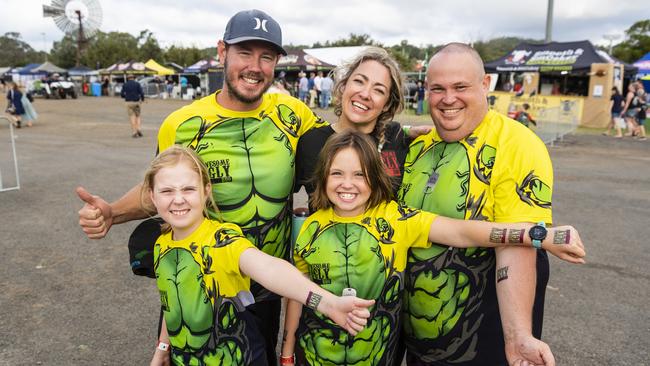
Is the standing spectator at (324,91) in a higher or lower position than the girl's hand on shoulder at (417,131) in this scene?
higher

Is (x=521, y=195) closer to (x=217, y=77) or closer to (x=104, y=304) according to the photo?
(x=104, y=304)

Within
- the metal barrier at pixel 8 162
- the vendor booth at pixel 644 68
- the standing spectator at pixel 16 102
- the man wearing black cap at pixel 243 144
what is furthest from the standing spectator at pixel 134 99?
the vendor booth at pixel 644 68

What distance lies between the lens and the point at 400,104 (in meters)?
2.65

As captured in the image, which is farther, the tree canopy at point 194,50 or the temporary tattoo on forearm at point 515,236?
the tree canopy at point 194,50

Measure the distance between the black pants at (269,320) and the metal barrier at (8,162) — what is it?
23.6ft

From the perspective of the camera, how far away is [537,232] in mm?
1813

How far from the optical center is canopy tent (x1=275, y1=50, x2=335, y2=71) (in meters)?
29.5

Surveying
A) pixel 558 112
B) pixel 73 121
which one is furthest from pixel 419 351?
pixel 73 121

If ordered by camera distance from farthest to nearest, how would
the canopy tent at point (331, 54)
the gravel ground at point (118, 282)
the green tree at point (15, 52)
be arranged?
the green tree at point (15, 52) < the canopy tent at point (331, 54) < the gravel ground at point (118, 282)

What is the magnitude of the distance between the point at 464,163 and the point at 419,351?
3.09ft

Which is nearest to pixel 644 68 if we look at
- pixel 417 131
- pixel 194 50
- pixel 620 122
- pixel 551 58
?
pixel 551 58

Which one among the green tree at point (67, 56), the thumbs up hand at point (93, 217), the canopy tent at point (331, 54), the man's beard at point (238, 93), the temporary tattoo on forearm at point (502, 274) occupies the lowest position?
the temporary tattoo on forearm at point (502, 274)

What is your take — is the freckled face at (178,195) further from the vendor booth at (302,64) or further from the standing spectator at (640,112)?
the vendor booth at (302,64)

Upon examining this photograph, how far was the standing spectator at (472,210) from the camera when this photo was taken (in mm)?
1916
